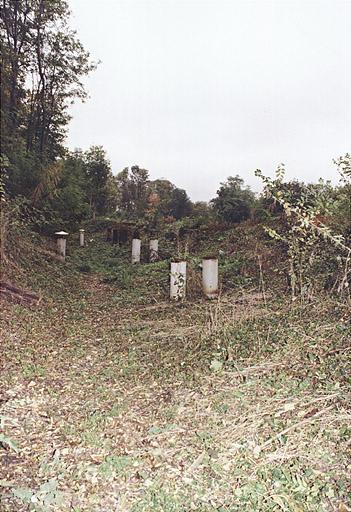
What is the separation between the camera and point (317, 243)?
367 cm

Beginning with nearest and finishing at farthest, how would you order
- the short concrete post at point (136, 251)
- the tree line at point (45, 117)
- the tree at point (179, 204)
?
1. the tree line at point (45, 117)
2. the short concrete post at point (136, 251)
3. the tree at point (179, 204)

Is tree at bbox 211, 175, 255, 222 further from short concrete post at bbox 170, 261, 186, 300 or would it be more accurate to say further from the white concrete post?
short concrete post at bbox 170, 261, 186, 300

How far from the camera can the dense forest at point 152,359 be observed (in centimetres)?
155

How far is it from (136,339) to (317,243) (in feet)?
7.00

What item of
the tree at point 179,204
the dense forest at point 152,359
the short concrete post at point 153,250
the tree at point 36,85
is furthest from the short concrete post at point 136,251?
the tree at point 179,204

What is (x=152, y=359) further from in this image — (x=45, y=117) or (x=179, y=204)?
(x=179, y=204)

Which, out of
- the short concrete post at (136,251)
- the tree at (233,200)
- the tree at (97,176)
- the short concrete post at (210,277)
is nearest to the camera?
the short concrete post at (210,277)

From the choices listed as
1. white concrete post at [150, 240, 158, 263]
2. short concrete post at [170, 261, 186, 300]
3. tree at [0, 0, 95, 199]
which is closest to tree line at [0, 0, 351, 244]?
tree at [0, 0, 95, 199]

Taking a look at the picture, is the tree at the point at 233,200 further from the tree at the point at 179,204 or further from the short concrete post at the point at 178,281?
the short concrete post at the point at 178,281

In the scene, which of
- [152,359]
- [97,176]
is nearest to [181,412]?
[152,359]

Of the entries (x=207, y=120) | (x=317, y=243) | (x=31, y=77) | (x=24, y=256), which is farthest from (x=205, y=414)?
(x=207, y=120)

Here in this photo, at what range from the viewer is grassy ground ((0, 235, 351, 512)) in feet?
4.89

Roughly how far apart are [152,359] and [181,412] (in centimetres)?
77

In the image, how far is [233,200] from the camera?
1099 centimetres
